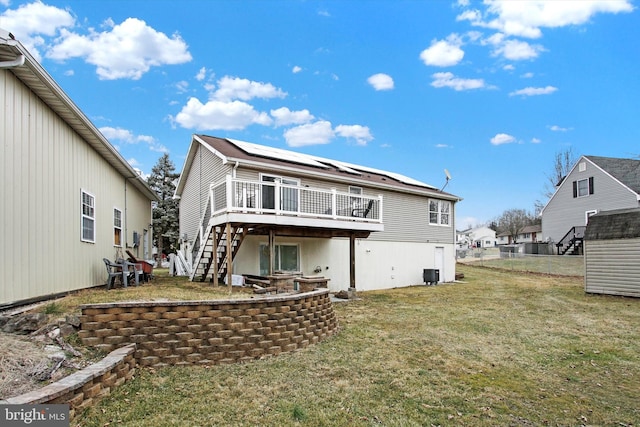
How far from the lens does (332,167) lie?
1644cm

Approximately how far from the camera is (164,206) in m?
33.9

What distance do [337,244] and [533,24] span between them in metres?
11.4

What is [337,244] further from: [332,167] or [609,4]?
[609,4]

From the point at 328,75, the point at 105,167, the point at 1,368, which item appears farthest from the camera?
the point at 328,75

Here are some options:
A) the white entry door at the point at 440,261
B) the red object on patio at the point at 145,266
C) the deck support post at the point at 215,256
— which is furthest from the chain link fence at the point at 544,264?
the red object on patio at the point at 145,266

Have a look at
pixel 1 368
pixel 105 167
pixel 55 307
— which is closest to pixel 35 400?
pixel 1 368

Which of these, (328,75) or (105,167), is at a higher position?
(328,75)

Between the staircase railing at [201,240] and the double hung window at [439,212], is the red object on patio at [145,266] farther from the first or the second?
the double hung window at [439,212]

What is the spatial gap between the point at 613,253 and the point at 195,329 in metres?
14.4

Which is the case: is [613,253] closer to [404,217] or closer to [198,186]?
[404,217]

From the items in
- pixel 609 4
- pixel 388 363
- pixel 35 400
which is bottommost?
pixel 388 363

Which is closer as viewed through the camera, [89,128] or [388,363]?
[388,363]

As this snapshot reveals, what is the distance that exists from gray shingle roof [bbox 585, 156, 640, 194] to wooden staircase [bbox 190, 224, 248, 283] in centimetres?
2543

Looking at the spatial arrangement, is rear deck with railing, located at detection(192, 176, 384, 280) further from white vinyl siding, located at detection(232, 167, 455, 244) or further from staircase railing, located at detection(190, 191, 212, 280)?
white vinyl siding, located at detection(232, 167, 455, 244)
